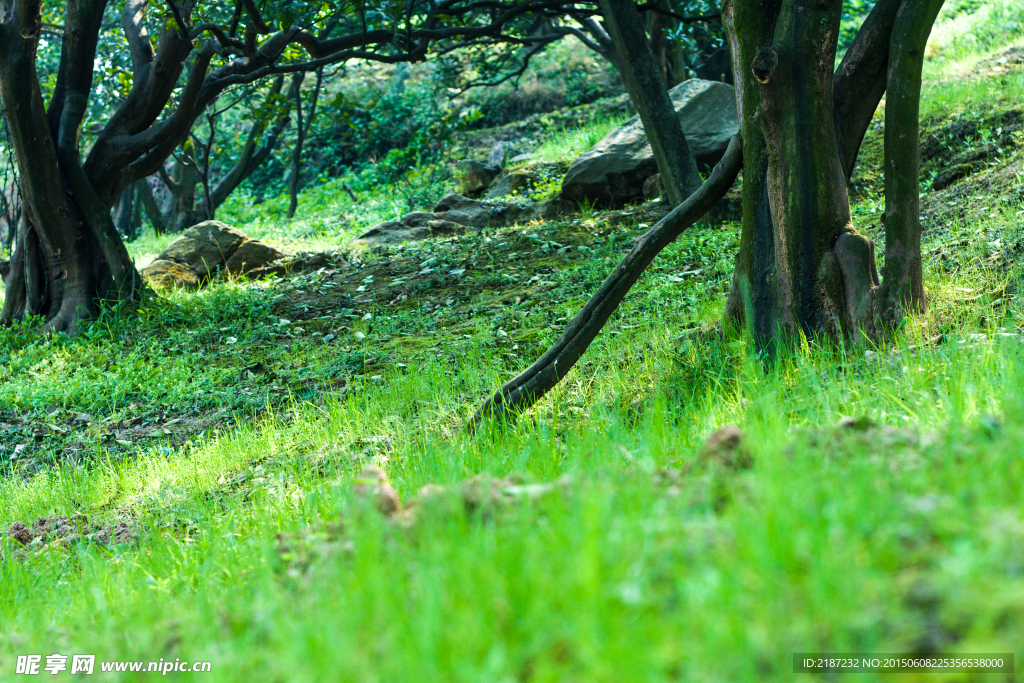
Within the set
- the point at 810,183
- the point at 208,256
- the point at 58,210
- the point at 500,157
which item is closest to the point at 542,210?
the point at 500,157

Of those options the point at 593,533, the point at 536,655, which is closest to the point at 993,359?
the point at 593,533

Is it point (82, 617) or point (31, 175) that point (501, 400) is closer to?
point (82, 617)

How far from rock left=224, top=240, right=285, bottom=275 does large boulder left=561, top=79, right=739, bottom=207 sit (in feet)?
13.6

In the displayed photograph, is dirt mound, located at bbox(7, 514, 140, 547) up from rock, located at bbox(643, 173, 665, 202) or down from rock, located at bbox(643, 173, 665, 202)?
down

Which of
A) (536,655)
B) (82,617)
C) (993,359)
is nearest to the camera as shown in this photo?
(536,655)

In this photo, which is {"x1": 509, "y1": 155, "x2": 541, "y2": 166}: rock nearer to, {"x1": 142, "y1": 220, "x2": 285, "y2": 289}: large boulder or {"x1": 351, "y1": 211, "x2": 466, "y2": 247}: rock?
{"x1": 351, "y1": 211, "x2": 466, "y2": 247}: rock

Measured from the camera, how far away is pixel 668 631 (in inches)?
51.0

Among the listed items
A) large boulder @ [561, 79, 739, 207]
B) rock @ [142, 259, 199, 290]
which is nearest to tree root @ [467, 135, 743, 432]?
large boulder @ [561, 79, 739, 207]

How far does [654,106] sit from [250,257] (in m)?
5.66

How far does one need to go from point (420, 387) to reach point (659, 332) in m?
1.65

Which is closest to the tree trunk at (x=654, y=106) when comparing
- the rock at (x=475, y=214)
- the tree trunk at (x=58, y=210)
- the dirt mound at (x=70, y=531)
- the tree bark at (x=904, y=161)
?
the rock at (x=475, y=214)

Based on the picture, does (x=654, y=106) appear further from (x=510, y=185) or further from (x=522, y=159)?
(x=522, y=159)

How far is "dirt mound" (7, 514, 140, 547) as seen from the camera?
346 cm

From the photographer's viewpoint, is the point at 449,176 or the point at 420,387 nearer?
the point at 420,387
